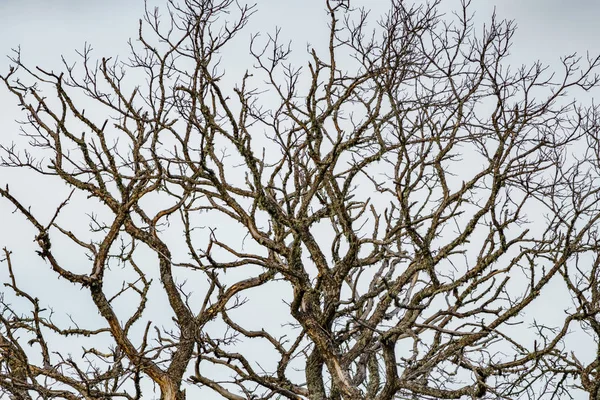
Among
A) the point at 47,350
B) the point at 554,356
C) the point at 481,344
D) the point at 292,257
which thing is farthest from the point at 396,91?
the point at 47,350

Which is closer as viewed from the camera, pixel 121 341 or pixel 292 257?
pixel 292 257

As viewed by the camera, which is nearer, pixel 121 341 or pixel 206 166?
pixel 206 166

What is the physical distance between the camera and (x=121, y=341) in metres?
11.0

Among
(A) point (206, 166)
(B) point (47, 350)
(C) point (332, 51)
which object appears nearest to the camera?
(A) point (206, 166)

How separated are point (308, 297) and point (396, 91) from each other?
9.47ft

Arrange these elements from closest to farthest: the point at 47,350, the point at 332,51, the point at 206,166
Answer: the point at 206,166
the point at 332,51
the point at 47,350

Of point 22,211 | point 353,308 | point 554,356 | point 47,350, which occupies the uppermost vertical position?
point 22,211

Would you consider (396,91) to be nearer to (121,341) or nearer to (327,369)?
(327,369)

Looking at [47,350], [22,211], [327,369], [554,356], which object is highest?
[22,211]

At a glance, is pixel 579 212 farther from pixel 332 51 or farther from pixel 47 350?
pixel 47 350

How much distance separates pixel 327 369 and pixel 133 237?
11.2ft

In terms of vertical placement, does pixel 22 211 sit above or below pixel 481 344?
above

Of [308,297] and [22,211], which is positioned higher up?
[22,211]

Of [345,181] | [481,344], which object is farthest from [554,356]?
[345,181]
